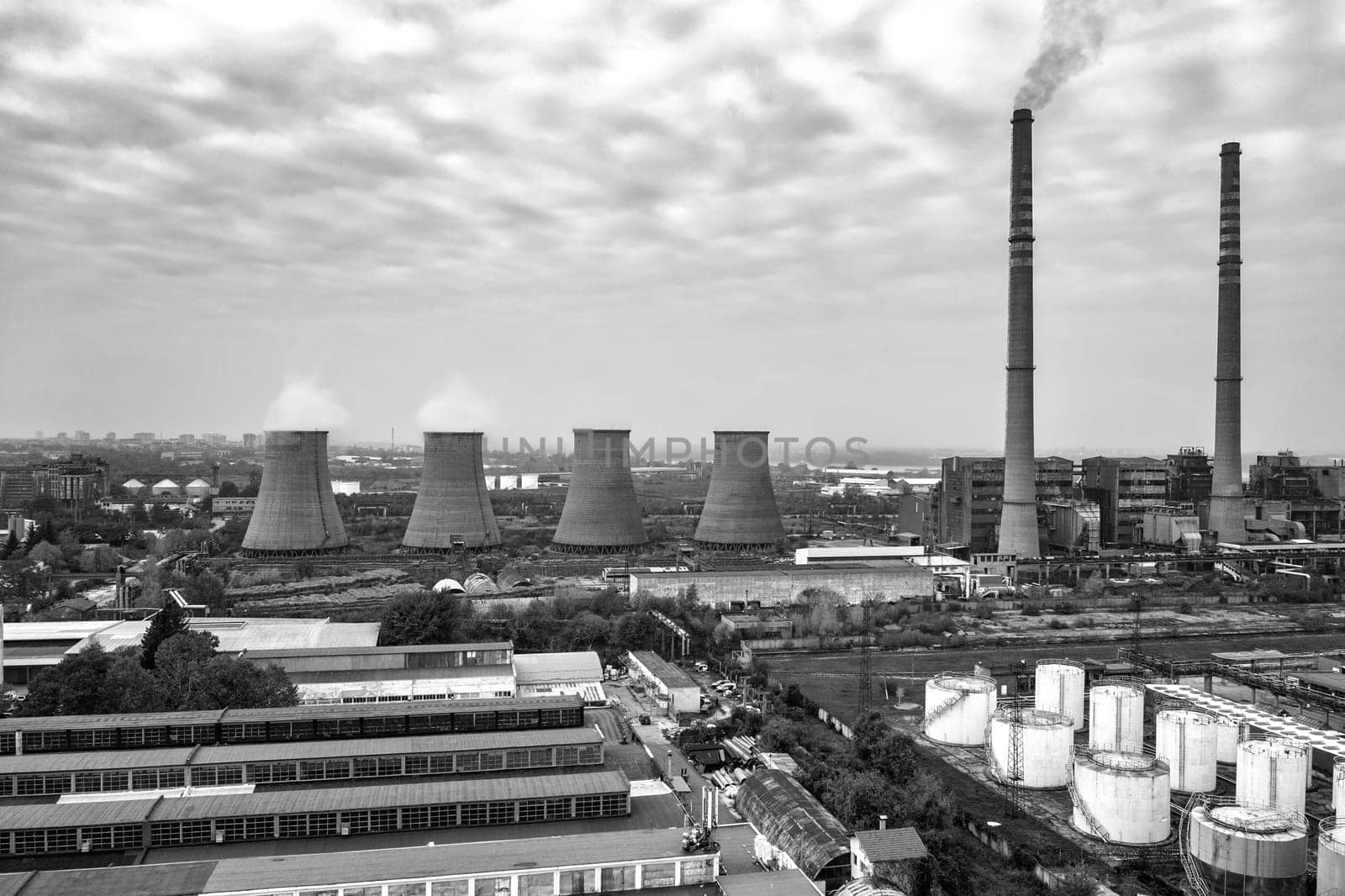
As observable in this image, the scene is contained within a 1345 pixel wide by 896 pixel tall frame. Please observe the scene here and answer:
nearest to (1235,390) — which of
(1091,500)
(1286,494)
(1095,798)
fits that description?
(1091,500)

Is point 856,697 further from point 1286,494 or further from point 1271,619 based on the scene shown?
point 1286,494

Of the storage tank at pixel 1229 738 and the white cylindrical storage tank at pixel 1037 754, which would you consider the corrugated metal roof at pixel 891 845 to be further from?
the storage tank at pixel 1229 738

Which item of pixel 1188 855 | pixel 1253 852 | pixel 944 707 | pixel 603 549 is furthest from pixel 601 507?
pixel 1253 852

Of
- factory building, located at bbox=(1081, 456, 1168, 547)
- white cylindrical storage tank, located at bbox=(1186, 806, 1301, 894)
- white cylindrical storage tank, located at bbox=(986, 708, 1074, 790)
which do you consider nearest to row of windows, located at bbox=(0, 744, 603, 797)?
white cylindrical storage tank, located at bbox=(986, 708, 1074, 790)

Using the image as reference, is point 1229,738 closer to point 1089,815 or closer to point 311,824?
point 1089,815

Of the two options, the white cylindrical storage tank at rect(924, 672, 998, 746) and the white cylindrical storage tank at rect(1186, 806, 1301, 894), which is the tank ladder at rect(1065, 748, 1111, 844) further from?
the white cylindrical storage tank at rect(924, 672, 998, 746)

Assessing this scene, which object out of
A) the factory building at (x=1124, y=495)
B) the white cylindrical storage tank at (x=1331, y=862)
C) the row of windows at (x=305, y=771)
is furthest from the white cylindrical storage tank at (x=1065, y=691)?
the factory building at (x=1124, y=495)
